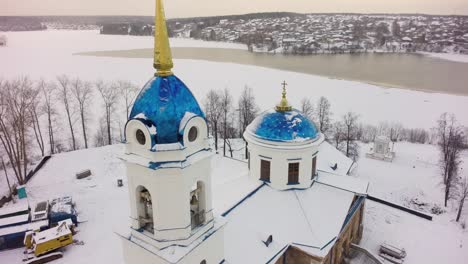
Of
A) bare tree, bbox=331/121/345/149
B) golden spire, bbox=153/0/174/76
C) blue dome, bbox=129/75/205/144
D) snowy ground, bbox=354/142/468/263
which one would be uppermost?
golden spire, bbox=153/0/174/76

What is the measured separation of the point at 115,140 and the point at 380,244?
25.0 meters

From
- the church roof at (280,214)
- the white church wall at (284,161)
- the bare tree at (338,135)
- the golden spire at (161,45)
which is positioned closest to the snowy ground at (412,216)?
the bare tree at (338,135)

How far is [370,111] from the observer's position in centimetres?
4112

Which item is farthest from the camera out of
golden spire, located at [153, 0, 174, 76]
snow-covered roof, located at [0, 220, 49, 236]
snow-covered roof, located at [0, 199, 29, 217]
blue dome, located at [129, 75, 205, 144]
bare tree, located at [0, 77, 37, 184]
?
bare tree, located at [0, 77, 37, 184]

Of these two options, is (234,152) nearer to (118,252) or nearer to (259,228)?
(118,252)

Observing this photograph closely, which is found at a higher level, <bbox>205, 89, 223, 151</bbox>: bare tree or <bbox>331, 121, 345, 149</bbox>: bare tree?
<bbox>205, 89, 223, 151</bbox>: bare tree

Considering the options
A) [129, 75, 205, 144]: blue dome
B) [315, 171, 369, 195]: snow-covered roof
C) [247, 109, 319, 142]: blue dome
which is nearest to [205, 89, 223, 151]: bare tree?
[247, 109, 319, 142]: blue dome

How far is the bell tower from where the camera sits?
7.41m

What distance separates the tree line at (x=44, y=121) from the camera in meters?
22.8

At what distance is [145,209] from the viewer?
8500 mm

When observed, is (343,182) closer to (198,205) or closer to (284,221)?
(284,221)

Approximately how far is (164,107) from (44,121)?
114 ft

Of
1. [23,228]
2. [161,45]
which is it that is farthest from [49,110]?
[161,45]

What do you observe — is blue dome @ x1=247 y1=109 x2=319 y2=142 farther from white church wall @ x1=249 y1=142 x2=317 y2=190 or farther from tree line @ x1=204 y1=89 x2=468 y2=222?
tree line @ x1=204 y1=89 x2=468 y2=222
